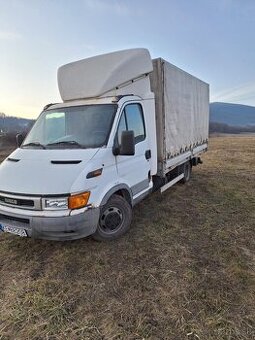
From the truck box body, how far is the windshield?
166cm

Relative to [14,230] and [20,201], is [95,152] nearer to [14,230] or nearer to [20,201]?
[20,201]

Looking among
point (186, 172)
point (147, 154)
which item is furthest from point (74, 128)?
point (186, 172)

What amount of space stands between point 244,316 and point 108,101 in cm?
361

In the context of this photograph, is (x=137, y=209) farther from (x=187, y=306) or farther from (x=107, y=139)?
(x=187, y=306)

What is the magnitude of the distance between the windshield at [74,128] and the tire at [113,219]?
99 centimetres

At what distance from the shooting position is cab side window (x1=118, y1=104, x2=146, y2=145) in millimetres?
4674

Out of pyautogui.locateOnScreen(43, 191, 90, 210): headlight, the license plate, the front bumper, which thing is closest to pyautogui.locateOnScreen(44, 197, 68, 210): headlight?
pyautogui.locateOnScreen(43, 191, 90, 210): headlight

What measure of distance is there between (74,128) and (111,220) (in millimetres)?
1664

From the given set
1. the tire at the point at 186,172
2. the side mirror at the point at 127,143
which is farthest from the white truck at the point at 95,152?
the tire at the point at 186,172

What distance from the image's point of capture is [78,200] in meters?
3.72

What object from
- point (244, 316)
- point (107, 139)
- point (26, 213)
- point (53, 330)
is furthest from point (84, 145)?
point (244, 316)

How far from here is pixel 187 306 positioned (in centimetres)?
309

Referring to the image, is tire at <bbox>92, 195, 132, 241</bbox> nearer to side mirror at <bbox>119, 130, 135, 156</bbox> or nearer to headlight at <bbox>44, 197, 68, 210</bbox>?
headlight at <bbox>44, 197, 68, 210</bbox>

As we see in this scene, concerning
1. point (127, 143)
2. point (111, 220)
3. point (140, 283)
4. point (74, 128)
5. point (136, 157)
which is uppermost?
point (74, 128)
